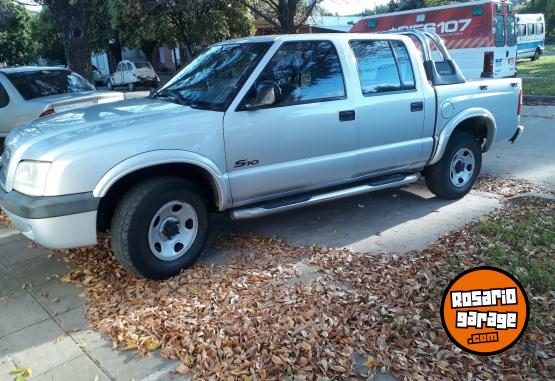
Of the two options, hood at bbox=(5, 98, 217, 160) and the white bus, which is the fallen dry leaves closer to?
hood at bbox=(5, 98, 217, 160)

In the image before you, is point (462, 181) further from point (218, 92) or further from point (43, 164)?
point (43, 164)

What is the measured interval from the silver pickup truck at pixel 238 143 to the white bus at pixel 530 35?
84.0ft

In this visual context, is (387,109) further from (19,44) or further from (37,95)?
(19,44)

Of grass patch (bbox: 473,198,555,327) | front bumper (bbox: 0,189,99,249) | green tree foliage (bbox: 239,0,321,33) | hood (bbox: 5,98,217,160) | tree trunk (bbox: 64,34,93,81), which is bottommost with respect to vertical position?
grass patch (bbox: 473,198,555,327)

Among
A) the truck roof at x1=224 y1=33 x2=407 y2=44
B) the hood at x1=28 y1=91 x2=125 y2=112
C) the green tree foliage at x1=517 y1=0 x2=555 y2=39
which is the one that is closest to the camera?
the truck roof at x1=224 y1=33 x2=407 y2=44

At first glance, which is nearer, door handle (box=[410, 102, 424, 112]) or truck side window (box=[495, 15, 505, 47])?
door handle (box=[410, 102, 424, 112])

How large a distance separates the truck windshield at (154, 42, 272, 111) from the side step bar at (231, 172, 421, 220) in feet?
3.03

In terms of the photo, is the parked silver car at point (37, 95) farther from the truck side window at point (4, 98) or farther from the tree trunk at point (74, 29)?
the tree trunk at point (74, 29)

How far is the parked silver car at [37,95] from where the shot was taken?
727cm

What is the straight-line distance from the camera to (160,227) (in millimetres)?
3959

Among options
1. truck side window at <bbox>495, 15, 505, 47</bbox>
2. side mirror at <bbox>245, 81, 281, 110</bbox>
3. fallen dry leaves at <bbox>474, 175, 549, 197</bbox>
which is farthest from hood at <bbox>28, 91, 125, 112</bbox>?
truck side window at <bbox>495, 15, 505, 47</bbox>

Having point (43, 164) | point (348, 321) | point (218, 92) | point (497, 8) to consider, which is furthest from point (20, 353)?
point (497, 8)

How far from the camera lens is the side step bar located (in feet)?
14.2

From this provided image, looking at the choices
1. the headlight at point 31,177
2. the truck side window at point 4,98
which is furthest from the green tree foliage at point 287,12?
the headlight at point 31,177
